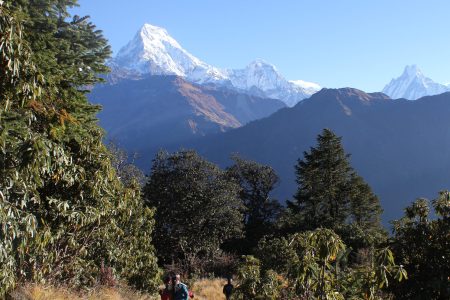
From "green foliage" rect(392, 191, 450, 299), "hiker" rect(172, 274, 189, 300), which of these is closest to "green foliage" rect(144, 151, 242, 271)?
"hiker" rect(172, 274, 189, 300)

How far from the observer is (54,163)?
6355 millimetres

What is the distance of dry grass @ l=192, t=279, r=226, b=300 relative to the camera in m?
19.4

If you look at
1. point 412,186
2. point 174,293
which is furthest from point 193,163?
point 412,186

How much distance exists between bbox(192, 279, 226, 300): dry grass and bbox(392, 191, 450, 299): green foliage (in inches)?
477

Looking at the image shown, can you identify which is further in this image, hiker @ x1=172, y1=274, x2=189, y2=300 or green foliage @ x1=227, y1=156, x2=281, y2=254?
green foliage @ x1=227, y1=156, x2=281, y2=254

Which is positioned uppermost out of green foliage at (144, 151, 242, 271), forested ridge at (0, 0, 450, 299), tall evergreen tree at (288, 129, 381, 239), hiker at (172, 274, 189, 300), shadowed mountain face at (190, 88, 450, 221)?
shadowed mountain face at (190, 88, 450, 221)

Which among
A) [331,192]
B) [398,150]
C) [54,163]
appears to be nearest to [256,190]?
[331,192]

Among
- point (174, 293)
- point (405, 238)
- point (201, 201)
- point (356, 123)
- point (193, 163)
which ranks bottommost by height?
point (174, 293)

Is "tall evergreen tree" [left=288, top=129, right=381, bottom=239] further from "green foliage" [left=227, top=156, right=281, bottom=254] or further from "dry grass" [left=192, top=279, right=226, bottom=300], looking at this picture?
"dry grass" [left=192, top=279, right=226, bottom=300]

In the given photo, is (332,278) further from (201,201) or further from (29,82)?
(201,201)

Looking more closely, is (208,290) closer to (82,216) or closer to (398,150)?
(82,216)

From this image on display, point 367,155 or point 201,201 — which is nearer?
point 201,201

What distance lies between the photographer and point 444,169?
15700cm

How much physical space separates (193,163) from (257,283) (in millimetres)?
24270
